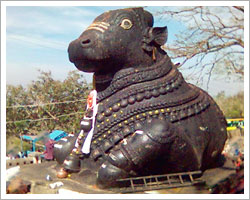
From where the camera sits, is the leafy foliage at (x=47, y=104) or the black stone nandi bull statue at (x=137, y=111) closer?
the black stone nandi bull statue at (x=137, y=111)

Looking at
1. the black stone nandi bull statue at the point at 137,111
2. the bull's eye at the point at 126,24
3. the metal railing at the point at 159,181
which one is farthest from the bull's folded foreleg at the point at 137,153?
the bull's eye at the point at 126,24

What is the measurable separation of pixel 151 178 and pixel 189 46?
5.82 m

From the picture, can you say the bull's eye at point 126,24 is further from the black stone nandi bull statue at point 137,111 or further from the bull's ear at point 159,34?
the bull's ear at point 159,34

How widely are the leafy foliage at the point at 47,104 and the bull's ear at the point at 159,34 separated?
275 inches

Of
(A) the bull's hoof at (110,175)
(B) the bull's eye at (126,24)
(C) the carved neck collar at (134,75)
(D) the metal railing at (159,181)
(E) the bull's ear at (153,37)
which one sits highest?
(B) the bull's eye at (126,24)

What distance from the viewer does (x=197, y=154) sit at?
4.02 meters

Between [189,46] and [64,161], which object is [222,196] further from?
[189,46]

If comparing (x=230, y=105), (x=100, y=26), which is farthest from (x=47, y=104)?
(x=100, y=26)

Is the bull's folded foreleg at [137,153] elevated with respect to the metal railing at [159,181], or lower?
elevated

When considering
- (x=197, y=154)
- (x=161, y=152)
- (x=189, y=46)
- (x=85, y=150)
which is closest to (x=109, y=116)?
(x=85, y=150)

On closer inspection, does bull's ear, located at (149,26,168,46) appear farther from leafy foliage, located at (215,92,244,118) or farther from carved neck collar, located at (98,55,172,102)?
leafy foliage, located at (215,92,244,118)

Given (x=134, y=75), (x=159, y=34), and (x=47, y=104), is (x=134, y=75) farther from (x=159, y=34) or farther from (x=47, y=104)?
(x=47, y=104)

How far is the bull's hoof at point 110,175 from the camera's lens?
3.77m

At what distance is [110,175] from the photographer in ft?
12.4
